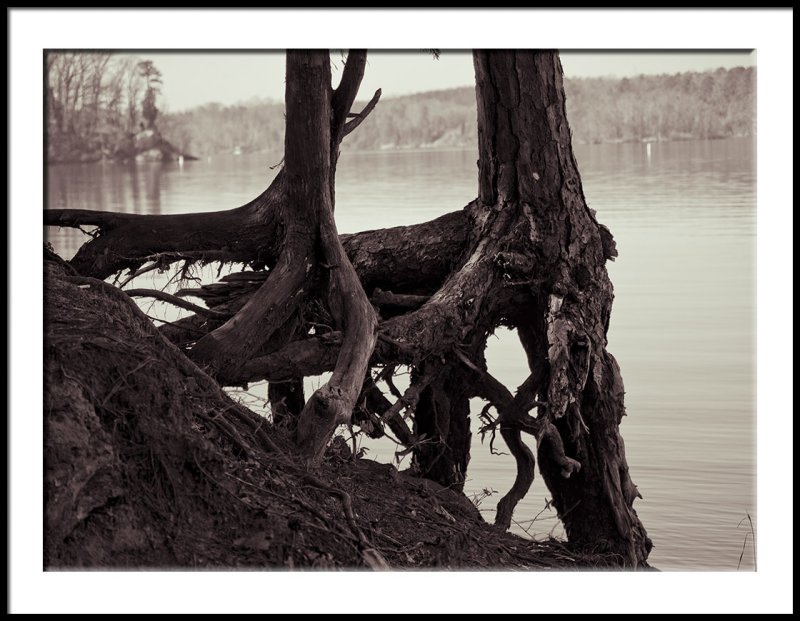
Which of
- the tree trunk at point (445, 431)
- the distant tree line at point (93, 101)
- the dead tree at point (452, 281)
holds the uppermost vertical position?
the distant tree line at point (93, 101)

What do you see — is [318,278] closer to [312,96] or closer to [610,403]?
[312,96]

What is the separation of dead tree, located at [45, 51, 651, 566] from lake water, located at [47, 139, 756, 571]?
1.64ft

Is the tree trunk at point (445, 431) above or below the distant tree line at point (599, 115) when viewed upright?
below

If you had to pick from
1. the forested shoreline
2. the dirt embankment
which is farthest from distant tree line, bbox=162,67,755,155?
the dirt embankment

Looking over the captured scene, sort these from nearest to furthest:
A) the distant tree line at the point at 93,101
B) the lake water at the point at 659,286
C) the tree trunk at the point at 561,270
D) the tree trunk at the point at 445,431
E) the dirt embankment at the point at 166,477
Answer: the dirt embankment at the point at 166,477, the distant tree line at the point at 93,101, the tree trunk at the point at 561,270, the tree trunk at the point at 445,431, the lake water at the point at 659,286

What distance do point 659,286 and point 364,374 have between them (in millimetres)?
6773

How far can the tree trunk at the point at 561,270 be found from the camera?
5.43m

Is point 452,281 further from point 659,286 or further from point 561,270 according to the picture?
point 659,286

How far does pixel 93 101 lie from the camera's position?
621cm

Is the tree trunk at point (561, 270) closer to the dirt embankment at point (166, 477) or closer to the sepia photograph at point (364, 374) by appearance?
the sepia photograph at point (364, 374)

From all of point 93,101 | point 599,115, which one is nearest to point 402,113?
point 599,115

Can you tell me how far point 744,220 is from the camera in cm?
1309

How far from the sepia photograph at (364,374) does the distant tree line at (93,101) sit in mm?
31

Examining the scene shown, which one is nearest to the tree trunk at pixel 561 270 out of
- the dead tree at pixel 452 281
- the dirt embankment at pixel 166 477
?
the dead tree at pixel 452 281
